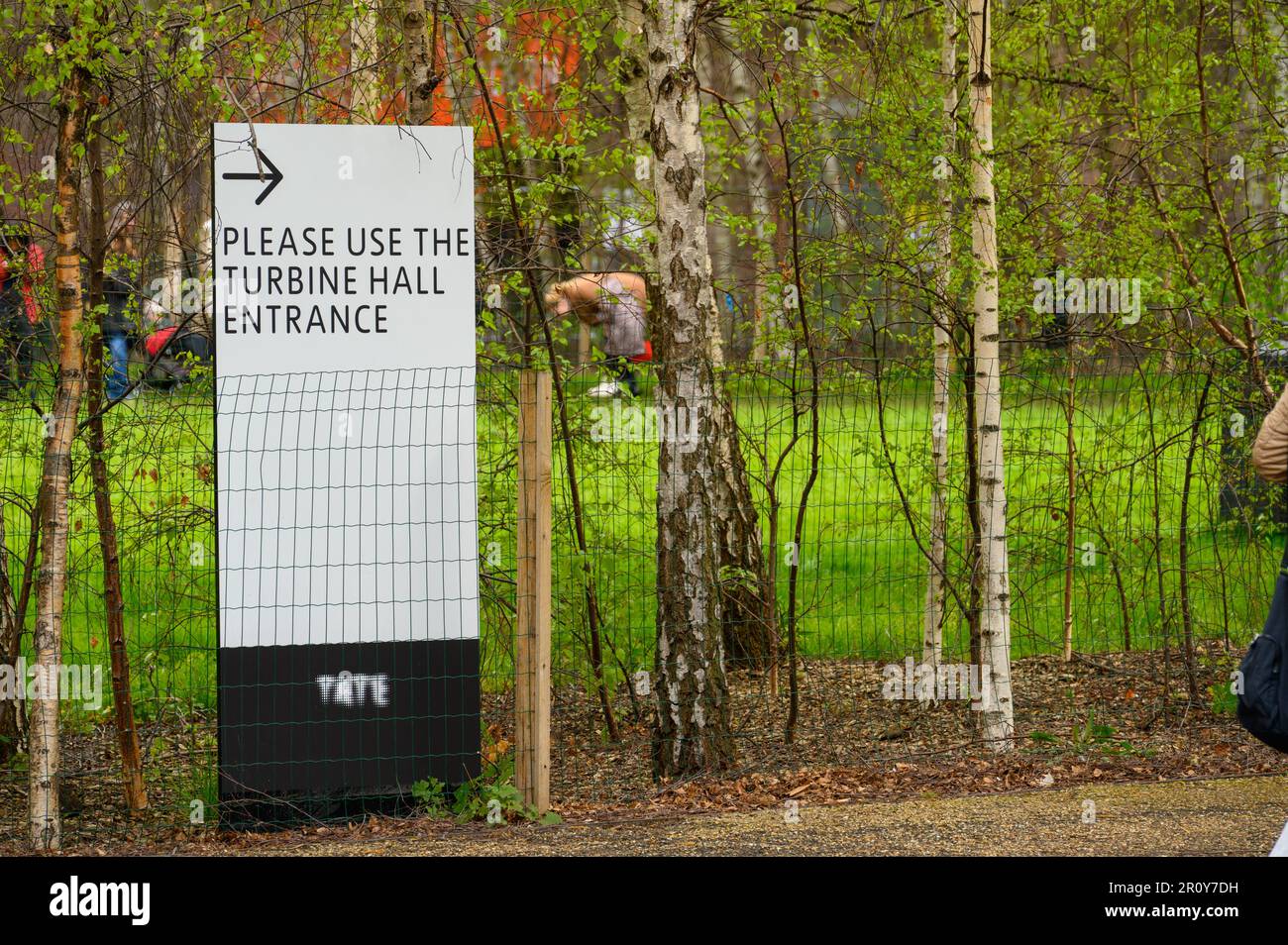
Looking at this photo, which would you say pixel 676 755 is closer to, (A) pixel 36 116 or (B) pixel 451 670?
(B) pixel 451 670

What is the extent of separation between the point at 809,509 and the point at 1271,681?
471cm

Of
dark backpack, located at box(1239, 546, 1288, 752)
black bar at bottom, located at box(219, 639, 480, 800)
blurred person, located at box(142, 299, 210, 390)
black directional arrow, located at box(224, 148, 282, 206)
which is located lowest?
black bar at bottom, located at box(219, 639, 480, 800)

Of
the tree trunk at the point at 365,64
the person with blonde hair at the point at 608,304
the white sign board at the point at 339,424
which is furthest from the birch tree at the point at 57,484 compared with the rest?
the person with blonde hair at the point at 608,304

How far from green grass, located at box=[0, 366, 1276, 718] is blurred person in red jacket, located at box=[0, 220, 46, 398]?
0.31 meters

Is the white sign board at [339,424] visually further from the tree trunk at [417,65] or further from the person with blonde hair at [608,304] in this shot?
the person with blonde hair at [608,304]

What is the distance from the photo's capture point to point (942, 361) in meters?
8.00

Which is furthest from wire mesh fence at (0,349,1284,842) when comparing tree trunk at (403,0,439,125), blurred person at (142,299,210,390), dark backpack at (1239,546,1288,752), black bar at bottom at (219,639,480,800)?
dark backpack at (1239,546,1288,752)

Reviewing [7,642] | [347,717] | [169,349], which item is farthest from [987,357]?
[7,642]

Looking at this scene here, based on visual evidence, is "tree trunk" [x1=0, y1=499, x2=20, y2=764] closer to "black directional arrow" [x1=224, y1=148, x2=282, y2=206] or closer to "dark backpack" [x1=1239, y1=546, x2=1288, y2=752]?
"black directional arrow" [x1=224, y1=148, x2=282, y2=206]

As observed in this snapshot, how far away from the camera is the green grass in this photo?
7.19m

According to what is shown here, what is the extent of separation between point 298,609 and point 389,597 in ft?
1.39

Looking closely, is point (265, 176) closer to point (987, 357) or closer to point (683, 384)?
point (683, 384)

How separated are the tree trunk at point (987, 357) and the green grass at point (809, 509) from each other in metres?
0.59

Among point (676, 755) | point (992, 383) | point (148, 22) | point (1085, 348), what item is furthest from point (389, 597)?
point (1085, 348)
